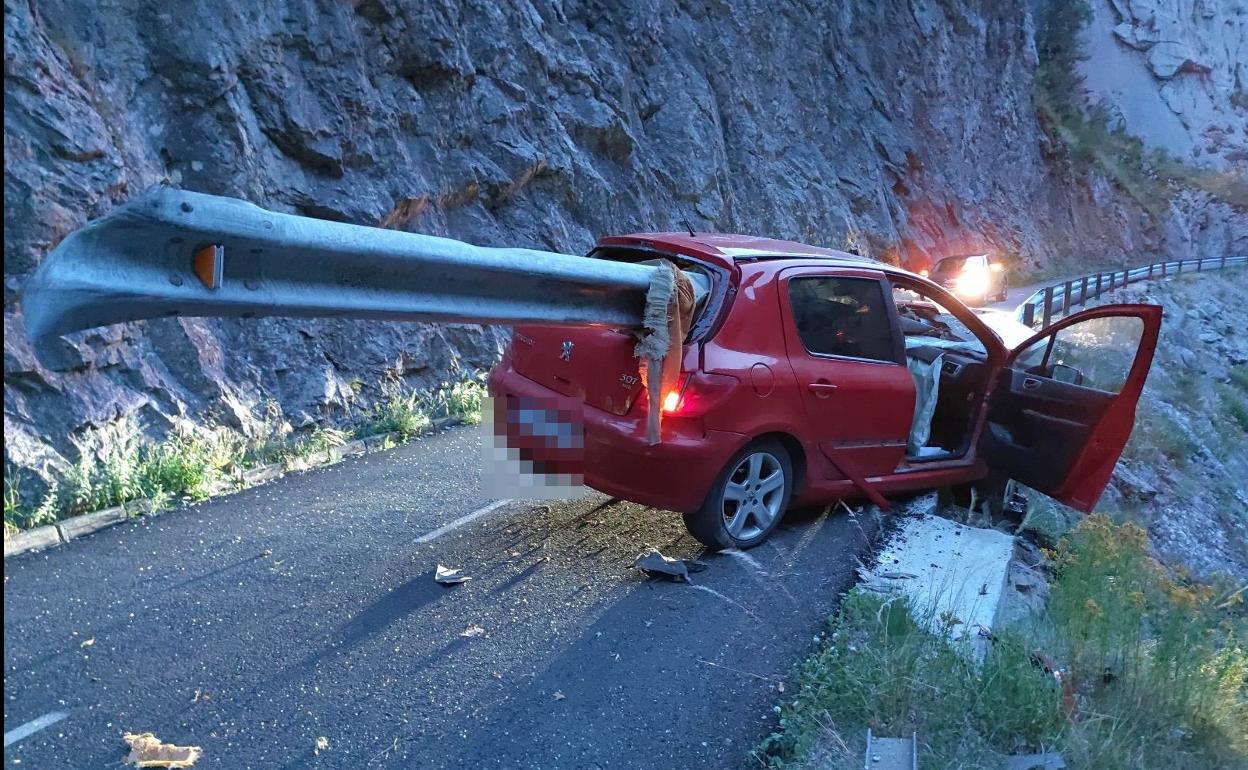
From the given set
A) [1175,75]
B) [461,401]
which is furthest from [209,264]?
[1175,75]

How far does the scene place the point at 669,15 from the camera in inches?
778

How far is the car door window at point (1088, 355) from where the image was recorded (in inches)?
278

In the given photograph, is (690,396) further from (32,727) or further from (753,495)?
(32,727)

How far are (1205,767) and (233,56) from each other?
9.90 m

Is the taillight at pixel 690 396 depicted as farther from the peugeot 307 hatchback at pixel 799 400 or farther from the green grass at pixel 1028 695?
the green grass at pixel 1028 695

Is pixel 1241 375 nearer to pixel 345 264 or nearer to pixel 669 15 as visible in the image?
pixel 669 15

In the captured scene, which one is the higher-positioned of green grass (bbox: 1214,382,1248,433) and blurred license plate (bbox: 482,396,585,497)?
blurred license plate (bbox: 482,396,585,497)

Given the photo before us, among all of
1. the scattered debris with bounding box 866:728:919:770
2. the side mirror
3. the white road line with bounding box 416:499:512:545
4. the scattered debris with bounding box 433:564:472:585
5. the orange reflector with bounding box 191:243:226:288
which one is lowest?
the white road line with bounding box 416:499:512:545

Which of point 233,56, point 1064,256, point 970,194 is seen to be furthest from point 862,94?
point 233,56

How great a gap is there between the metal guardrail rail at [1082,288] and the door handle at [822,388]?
889 centimetres

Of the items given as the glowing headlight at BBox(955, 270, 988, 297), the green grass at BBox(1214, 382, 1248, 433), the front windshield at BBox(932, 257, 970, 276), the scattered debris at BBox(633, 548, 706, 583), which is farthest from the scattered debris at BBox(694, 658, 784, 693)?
the front windshield at BBox(932, 257, 970, 276)

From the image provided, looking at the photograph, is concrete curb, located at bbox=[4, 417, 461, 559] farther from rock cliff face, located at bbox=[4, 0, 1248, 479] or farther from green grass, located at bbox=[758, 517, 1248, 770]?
green grass, located at bbox=[758, 517, 1248, 770]

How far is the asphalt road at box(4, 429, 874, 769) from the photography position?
12.3 feet

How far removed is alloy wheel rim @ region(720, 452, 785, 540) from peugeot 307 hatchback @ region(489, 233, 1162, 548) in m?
0.01
